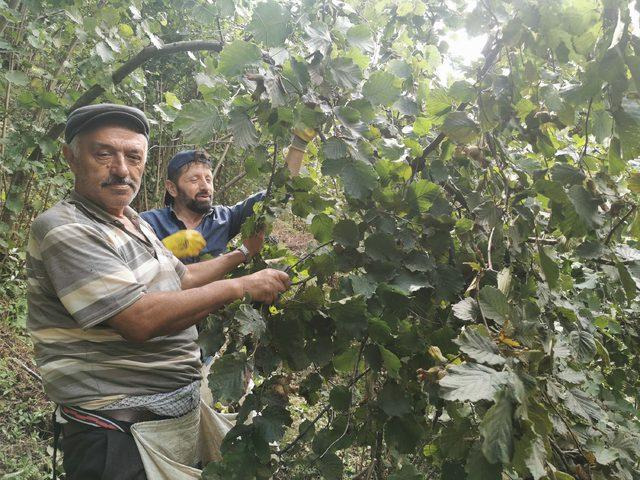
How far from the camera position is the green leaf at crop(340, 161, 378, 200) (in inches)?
45.9

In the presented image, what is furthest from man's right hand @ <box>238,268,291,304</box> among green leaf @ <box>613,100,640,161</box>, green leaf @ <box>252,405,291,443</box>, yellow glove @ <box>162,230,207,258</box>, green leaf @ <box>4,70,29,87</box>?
green leaf @ <box>4,70,29,87</box>

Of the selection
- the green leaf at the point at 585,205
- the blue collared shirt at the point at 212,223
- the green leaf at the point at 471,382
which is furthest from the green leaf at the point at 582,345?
the blue collared shirt at the point at 212,223

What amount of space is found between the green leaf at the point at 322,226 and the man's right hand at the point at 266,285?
17cm

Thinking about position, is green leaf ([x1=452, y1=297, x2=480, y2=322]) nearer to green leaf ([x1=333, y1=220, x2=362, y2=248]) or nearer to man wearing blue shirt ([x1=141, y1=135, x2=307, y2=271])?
green leaf ([x1=333, y1=220, x2=362, y2=248])

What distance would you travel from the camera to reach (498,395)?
0.69m

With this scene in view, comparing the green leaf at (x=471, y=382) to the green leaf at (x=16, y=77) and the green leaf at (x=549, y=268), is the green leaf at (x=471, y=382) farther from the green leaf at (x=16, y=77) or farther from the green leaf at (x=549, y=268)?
the green leaf at (x=16, y=77)

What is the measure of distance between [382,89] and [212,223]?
184 cm

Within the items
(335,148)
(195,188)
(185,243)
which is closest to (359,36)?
(335,148)

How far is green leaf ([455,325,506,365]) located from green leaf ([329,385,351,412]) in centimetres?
59

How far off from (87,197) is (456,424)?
138cm

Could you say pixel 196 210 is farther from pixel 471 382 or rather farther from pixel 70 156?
pixel 471 382

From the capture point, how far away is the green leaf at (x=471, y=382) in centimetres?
68

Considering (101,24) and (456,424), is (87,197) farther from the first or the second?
(101,24)

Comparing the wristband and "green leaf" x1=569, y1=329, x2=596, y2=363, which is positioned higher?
the wristband
